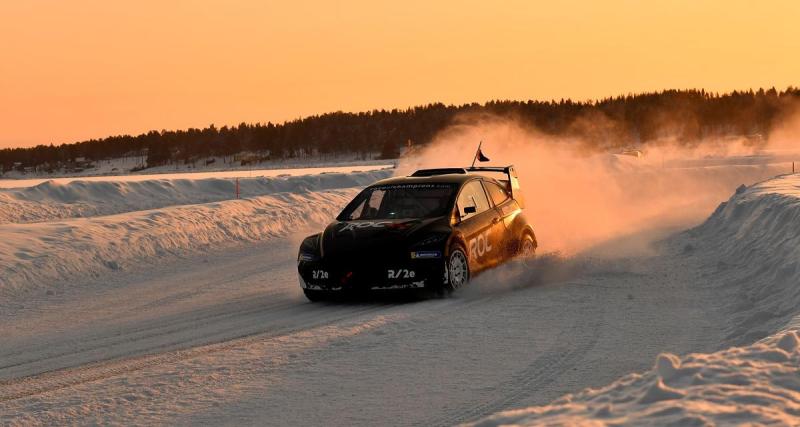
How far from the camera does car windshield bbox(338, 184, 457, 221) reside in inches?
475

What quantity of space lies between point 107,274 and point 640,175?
3200cm

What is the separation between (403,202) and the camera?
40.7ft

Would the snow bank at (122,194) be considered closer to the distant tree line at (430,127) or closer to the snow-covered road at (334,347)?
the snow-covered road at (334,347)

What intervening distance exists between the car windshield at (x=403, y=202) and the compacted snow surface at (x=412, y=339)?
1109 millimetres

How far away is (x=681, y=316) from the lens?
9844 millimetres

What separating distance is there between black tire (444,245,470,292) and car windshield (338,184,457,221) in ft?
2.01

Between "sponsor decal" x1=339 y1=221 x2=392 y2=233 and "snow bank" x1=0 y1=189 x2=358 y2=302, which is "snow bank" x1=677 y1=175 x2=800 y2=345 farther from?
"snow bank" x1=0 y1=189 x2=358 y2=302

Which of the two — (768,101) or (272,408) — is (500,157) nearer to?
(272,408)

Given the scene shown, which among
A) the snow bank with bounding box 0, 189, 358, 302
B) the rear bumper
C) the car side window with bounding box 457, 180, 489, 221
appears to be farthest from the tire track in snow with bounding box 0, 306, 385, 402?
the snow bank with bounding box 0, 189, 358, 302

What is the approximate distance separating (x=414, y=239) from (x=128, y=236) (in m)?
8.53

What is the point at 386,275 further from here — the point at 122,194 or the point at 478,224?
the point at 122,194

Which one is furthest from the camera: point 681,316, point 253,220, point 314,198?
point 314,198

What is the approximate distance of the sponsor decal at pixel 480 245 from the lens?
11789 mm

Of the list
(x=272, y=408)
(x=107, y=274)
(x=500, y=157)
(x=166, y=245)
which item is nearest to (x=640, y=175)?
(x=500, y=157)
